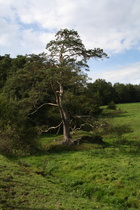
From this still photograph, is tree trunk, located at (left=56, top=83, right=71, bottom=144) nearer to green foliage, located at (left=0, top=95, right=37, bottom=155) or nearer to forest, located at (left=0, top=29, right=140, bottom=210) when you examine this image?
forest, located at (left=0, top=29, right=140, bottom=210)

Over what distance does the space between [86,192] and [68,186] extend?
123 cm

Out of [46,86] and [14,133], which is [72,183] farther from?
[46,86]

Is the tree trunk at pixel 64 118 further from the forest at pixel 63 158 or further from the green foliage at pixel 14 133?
the green foliage at pixel 14 133

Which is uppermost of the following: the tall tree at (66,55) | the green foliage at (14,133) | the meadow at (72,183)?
the tall tree at (66,55)

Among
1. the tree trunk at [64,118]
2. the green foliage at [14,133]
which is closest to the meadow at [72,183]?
the green foliage at [14,133]

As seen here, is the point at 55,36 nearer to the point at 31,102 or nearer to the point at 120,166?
the point at 31,102

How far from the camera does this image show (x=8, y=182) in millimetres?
8703

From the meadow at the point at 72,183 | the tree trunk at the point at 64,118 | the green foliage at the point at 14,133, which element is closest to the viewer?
the meadow at the point at 72,183

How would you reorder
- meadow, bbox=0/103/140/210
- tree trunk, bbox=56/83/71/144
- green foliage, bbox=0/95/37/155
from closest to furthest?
meadow, bbox=0/103/140/210
green foliage, bbox=0/95/37/155
tree trunk, bbox=56/83/71/144

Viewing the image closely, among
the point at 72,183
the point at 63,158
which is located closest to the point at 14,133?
the point at 63,158

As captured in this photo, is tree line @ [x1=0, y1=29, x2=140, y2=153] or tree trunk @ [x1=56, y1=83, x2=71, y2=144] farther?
tree trunk @ [x1=56, y1=83, x2=71, y2=144]

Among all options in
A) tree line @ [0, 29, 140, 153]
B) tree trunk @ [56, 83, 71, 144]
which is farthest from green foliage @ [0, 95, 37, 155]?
tree trunk @ [56, 83, 71, 144]

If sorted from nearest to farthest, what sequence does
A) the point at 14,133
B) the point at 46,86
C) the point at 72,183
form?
the point at 72,183
the point at 14,133
the point at 46,86

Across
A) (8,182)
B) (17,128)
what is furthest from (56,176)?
(17,128)
